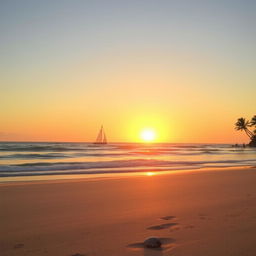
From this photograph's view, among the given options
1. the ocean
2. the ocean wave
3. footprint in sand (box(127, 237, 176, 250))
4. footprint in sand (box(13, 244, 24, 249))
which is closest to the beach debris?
footprint in sand (box(127, 237, 176, 250))

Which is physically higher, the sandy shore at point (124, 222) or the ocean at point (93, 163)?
the ocean at point (93, 163)

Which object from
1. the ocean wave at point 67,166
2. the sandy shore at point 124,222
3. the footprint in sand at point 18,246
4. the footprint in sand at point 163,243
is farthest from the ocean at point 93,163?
the footprint in sand at point 163,243

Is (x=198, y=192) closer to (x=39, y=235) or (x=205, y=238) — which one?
(x=205, y=238)

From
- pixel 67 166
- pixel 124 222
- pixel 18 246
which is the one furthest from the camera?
pixel 67 166

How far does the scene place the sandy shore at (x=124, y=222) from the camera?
12.4 ft

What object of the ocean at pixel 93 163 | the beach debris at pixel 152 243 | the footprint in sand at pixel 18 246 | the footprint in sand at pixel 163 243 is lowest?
the footprint in sand at pixel 163 243

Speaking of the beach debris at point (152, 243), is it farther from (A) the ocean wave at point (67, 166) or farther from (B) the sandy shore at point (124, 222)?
(A) the ocean wave at point (67, 166)

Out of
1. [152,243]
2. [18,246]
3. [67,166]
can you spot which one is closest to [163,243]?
[152,243]

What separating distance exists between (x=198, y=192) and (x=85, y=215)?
13.5 feet

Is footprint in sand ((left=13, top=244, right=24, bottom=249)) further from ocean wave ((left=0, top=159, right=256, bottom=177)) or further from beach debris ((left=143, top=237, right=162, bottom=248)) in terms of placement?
ocean wave ((left=0, top=159, right=256, bottom=177))

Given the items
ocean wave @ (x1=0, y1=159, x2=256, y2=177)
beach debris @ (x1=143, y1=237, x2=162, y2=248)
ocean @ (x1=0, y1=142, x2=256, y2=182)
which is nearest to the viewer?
beach debris @ (x1=143, y1=237, x2=162, y2=248)

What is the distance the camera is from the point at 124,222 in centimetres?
509

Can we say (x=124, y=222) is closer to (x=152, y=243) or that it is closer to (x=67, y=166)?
(x=152, y=243)

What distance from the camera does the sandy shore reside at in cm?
378
